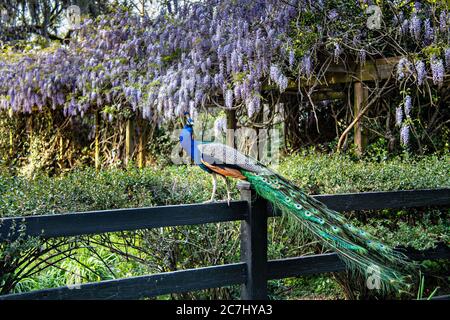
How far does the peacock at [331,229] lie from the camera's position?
279 cm

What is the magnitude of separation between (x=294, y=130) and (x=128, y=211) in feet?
20.8

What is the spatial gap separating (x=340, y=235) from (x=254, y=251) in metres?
0.48

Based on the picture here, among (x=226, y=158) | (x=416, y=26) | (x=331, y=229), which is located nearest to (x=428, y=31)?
(x=416, y=26)

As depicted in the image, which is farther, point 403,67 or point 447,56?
point 403,67

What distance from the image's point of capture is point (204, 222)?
298 cm

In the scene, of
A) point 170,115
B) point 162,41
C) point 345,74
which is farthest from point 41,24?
point 345,74

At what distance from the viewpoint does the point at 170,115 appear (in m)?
8.39

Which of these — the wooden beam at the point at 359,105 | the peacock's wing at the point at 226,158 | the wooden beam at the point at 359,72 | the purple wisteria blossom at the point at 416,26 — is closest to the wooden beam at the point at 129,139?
the wooden beam at the point at 359,72

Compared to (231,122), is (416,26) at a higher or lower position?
higher

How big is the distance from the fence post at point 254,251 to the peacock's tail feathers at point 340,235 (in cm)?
12

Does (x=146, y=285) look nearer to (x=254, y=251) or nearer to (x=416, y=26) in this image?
(x=254, y=251)

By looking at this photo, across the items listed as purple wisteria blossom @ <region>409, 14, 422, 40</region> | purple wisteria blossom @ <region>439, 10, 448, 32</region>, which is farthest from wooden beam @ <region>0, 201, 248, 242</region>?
purple wisteria blossom @ <region>439, 10, 448, 32</region>

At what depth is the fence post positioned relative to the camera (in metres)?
3.04
